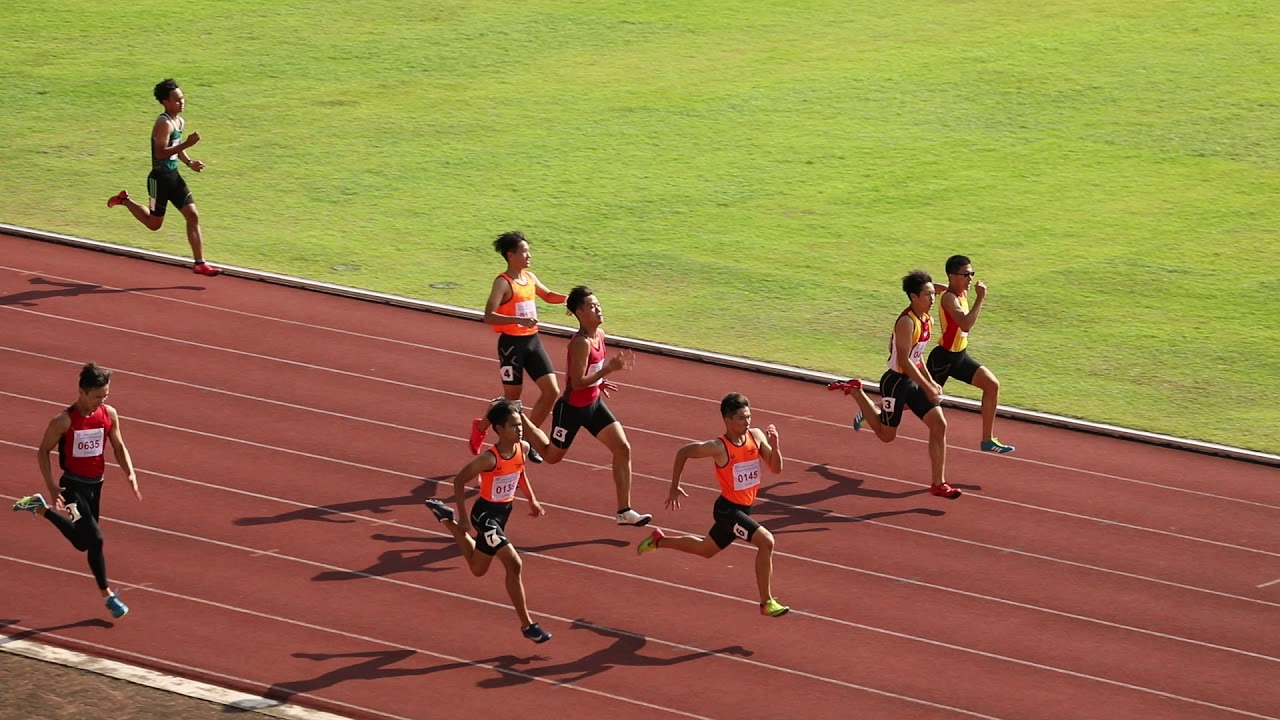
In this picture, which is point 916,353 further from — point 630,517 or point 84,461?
point 84,461

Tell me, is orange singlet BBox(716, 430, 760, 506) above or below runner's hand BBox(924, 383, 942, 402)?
below

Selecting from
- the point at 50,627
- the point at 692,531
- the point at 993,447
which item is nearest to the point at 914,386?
the point at 993,447

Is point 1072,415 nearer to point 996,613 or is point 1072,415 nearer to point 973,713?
point 996,613

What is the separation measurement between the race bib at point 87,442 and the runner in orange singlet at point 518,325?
3.35 m

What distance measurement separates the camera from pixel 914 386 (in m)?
13.8

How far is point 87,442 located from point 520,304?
3.71 m

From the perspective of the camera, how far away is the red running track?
1109cm

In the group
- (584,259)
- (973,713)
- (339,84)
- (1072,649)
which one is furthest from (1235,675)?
(339,84)

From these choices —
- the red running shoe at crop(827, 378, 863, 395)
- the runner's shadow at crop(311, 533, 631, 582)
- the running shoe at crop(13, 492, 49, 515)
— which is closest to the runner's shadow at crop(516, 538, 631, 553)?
the runner's shadow at crop(311, 533, 631, 582)

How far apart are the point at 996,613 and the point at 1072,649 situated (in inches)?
25.5

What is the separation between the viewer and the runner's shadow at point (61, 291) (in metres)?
17.3

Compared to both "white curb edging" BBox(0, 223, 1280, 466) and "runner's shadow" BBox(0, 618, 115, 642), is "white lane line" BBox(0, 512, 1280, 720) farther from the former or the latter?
"white curb edging" BBox(0, 223, 1280, 466)

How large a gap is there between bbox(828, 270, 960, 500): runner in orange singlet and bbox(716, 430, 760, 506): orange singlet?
240 centimetres

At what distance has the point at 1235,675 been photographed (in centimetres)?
1146
